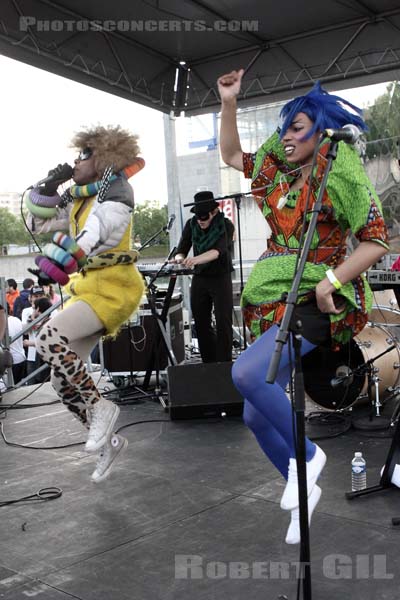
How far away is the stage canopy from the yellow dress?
3526mm

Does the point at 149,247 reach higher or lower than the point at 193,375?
higher

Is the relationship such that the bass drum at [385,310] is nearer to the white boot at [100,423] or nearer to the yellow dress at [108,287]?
the yellow dress at [108,287]

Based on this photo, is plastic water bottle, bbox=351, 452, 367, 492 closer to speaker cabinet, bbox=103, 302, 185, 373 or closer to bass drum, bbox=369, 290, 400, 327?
bass drum, bbox=369, 290, 400, 327

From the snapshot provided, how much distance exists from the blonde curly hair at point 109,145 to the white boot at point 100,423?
4.00ft

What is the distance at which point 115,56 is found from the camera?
714cm

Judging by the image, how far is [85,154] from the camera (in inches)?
138

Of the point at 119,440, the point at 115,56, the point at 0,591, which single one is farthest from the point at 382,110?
the point at 0,591

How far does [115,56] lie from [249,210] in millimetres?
8523

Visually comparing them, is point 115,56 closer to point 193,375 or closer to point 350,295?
point 193,375

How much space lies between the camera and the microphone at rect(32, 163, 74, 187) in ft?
11.2

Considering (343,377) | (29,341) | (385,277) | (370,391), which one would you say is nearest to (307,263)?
(385,277)

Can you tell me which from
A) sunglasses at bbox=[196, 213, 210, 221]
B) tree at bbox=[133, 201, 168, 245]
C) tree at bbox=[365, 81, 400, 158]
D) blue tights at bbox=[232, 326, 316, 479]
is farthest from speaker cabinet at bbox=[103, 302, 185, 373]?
blue tights at bbox=[232, 326, 316, 479]

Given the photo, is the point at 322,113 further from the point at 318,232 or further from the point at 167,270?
the point at 167,270

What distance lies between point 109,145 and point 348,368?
2.40m
